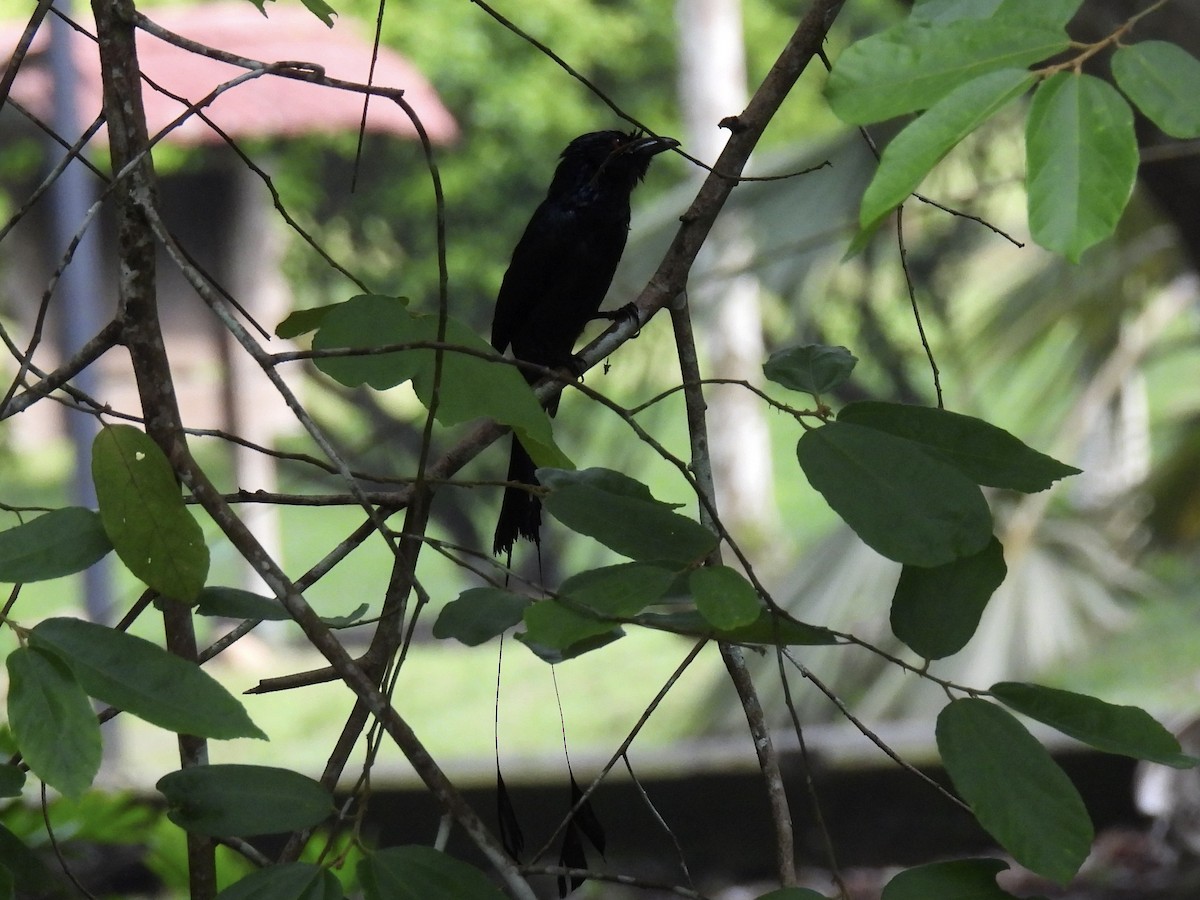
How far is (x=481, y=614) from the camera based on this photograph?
1.66 ft

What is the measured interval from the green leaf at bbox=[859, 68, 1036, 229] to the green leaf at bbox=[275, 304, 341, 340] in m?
0.26

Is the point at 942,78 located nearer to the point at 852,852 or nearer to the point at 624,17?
the point at 852,852

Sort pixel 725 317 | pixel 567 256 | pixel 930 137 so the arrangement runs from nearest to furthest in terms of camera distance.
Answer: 1. pixel 930 137
2. pixel 567 256
3. pixel 725 317

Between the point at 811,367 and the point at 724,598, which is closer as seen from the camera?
the point at 724,598

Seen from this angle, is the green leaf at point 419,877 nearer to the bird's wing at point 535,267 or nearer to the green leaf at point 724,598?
the green leaf at point 724,598

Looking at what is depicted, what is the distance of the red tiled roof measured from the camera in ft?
11.4

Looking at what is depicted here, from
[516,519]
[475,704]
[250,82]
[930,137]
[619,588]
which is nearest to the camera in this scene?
[930,137]

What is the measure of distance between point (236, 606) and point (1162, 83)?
0.37 meters

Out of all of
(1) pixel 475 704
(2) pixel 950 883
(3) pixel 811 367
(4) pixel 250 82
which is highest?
(4) pixel 250 82

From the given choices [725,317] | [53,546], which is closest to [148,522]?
[53,546]

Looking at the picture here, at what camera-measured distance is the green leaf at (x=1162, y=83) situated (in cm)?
36

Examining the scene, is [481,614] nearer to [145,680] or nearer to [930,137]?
[145,680]

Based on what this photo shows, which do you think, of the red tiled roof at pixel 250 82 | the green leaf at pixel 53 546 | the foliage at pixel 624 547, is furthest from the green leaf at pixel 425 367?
the red tiled roof at pixel 250 82

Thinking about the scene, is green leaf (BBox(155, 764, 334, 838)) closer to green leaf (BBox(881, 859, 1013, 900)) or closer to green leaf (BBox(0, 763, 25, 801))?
green leaf (BBox(0, 763, 25, 801))
